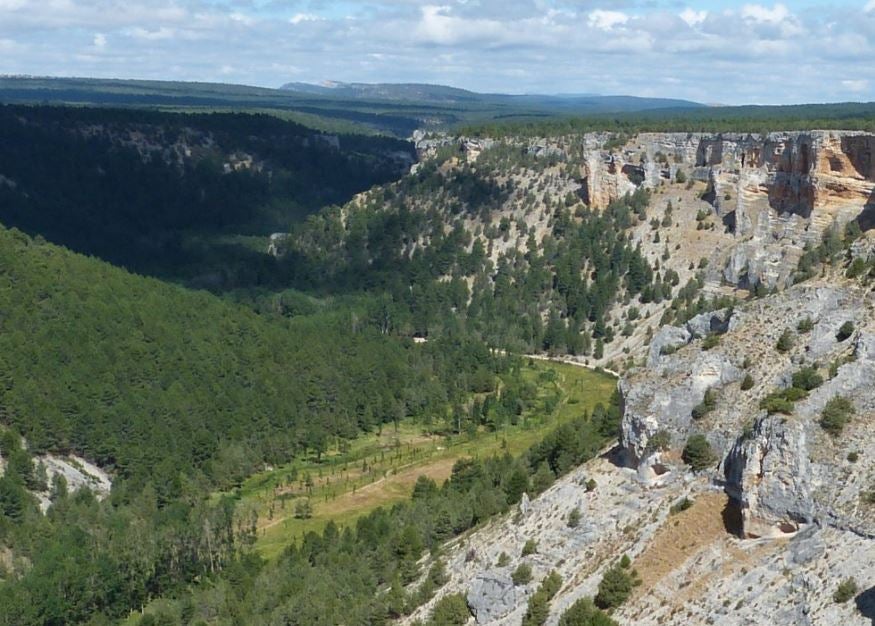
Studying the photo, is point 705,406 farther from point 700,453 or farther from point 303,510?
point 303,510

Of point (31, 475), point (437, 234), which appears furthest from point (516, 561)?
point (437, 234)

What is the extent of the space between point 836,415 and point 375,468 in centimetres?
5198

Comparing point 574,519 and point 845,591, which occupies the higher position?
point 845,591

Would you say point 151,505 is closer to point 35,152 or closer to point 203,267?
point 203,267

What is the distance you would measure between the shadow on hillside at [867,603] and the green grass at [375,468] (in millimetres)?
42030

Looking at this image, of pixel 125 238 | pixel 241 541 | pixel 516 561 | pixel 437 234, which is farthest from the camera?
pixel 125 238

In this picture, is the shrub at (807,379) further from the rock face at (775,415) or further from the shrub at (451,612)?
the shrub at (451,612)

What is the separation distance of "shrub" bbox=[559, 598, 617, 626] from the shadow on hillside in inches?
377

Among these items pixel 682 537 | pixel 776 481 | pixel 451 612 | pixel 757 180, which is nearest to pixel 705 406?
pixel 682 537

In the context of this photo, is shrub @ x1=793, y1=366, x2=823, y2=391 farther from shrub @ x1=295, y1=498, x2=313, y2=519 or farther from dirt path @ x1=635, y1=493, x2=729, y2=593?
shrub @ x1=295, y1=498, x2=313, y2=519

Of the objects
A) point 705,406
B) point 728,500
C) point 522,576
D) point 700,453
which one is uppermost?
point 705,406

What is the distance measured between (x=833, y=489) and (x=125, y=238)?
490ft

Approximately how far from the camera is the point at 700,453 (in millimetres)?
52219

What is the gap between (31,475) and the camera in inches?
3184
